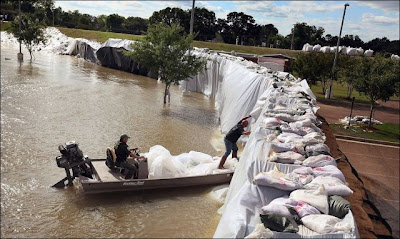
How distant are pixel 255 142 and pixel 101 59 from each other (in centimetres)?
3434

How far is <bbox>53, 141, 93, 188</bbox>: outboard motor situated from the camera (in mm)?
9594

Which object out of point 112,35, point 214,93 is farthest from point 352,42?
point 214,93

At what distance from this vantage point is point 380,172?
12.6 m

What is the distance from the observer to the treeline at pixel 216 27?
6500 centimetres

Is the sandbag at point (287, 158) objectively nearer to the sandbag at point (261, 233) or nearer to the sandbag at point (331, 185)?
the sandbag at point (331, 185)

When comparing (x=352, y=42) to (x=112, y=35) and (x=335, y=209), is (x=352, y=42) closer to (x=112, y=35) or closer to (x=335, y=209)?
(x=112, y=35)

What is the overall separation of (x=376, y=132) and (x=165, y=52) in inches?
445

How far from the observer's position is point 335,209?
5637 millimetres

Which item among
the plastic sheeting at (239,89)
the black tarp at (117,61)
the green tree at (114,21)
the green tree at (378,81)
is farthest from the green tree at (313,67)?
the green tree at (114,21)

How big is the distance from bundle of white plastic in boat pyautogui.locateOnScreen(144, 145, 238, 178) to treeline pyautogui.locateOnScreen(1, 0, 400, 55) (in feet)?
171

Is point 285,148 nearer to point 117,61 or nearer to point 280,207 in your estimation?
point 280,207

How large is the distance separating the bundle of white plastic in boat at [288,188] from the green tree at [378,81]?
31.9 ft

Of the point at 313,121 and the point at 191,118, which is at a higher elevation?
the point at 313,121

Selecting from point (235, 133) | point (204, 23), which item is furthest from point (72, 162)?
point (204, 23)
